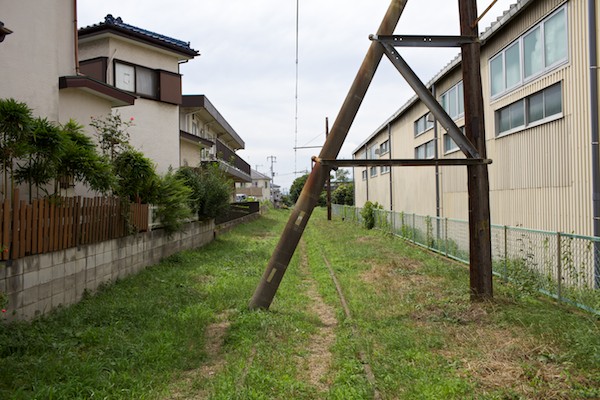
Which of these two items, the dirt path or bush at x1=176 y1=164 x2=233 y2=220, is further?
bush at x1=176 y1=164 x2=233 y2=220

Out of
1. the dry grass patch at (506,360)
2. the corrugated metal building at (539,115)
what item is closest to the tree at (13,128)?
the dry grass patch at (506,360)

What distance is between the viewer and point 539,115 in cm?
1005

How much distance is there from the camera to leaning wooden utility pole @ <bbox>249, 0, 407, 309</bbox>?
741cm

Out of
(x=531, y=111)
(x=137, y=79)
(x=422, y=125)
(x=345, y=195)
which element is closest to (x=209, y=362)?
(x=531, y=111)

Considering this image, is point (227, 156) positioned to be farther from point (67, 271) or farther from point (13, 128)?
point (13, 128)

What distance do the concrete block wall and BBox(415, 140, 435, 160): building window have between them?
11.5m

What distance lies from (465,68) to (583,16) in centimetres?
264

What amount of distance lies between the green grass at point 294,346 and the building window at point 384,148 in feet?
59.7

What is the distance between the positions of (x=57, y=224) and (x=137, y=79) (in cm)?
1152

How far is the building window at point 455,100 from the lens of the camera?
15094mm

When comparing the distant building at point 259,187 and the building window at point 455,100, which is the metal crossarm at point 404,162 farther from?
the distant building at point 259,187

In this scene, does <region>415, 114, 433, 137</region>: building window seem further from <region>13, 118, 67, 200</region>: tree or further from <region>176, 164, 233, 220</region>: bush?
<region>13, 118, 67, 200</region>: tree

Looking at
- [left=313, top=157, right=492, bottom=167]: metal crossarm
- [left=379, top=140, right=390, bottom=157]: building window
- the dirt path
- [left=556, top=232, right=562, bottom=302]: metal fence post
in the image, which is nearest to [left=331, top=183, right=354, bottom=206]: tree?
[left=379, top=140, right=390, bottom=157]: building window

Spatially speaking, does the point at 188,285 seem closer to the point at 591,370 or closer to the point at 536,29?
the point at 591,370
